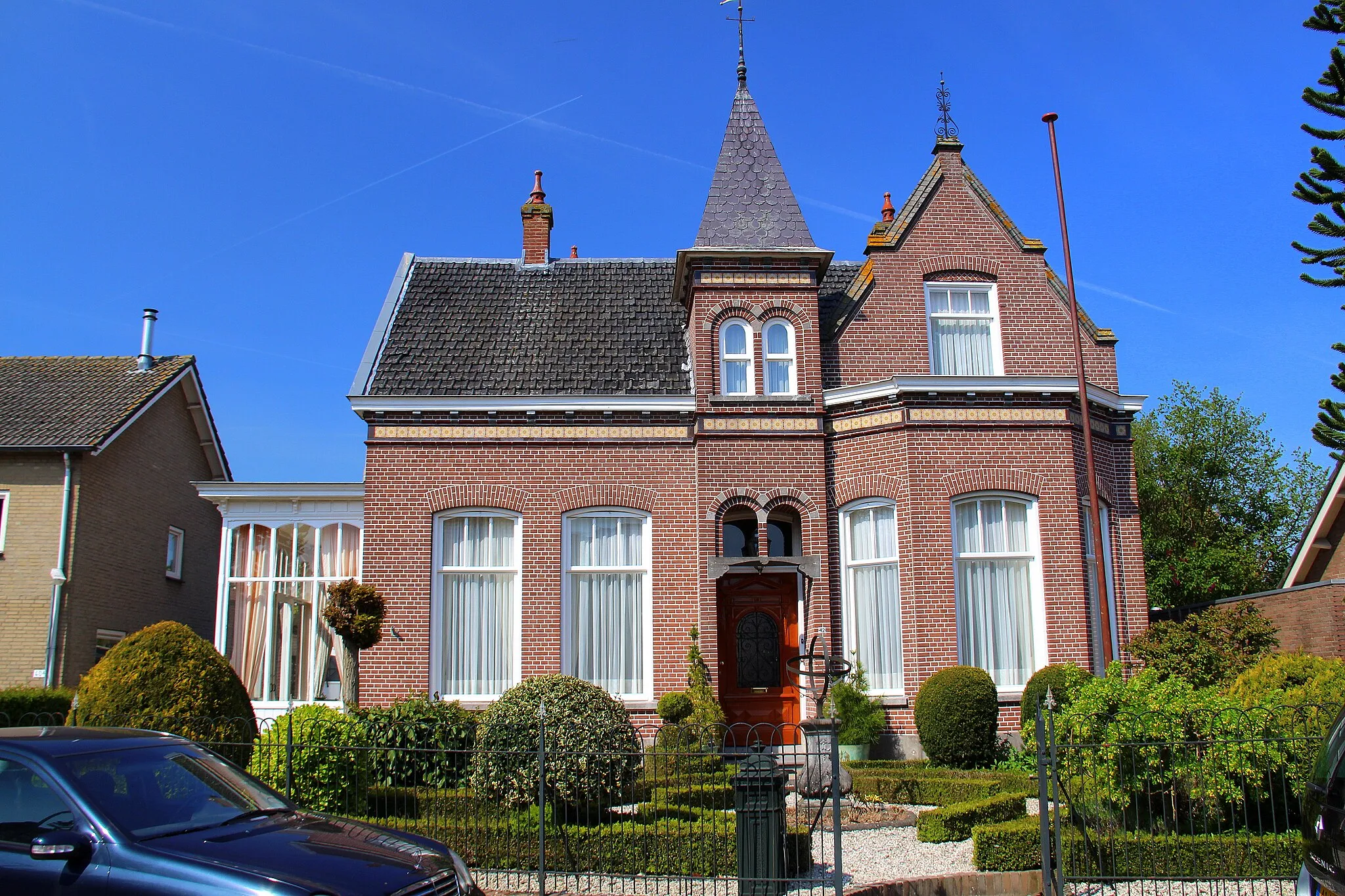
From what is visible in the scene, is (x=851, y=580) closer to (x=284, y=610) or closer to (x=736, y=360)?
(x=736, y=360)

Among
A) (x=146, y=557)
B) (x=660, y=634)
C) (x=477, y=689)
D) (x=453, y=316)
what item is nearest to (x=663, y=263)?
(x=453, y=316)

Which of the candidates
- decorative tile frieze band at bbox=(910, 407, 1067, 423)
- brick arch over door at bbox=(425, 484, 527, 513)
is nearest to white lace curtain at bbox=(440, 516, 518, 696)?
brick arch over door at bbox=(425, 484, 527, 513)

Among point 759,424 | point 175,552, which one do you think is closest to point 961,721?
point 759,424

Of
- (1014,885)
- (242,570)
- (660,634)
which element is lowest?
(1014,885)

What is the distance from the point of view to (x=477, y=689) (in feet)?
55.0

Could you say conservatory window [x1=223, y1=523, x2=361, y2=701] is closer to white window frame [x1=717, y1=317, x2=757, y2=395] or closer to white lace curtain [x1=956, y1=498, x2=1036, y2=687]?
white window frame [x1=717, y1=317, x2=757, y2=395]

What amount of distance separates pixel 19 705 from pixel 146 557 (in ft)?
20.7

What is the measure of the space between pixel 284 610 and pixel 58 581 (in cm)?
585

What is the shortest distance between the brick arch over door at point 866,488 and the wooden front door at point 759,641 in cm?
157

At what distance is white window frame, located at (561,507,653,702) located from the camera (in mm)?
16828

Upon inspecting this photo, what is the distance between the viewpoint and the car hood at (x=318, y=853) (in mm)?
5676

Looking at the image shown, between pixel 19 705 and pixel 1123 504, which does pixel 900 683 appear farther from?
pixel 19 705

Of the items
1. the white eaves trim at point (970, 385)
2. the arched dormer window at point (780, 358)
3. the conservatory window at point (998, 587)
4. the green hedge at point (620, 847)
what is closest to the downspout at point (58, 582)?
the green hedge at point (620, 847)

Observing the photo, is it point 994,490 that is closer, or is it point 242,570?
point 994,490
